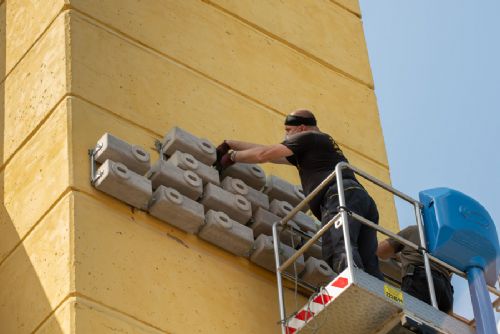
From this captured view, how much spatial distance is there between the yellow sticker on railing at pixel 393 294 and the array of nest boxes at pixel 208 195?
135 centimetres

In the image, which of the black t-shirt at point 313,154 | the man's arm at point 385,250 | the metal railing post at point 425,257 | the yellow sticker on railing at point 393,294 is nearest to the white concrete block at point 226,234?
the black t-shirt at point 313,154

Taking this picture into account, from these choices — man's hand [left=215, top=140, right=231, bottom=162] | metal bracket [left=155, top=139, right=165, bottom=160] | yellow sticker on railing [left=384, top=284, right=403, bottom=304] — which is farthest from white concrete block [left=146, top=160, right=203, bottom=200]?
yellow sticker on railing [left=384, top=284, right=403, bottom=304]

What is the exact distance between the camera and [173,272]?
11312 mm

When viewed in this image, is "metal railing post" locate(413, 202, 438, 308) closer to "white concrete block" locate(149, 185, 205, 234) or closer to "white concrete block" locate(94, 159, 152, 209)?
"white concrete block" locate(149, 185, 205, 234)

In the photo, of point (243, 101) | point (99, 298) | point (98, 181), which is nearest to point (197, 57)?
point (243, 101)

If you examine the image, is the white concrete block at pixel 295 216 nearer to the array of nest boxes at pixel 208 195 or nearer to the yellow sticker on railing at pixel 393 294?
the array of nest boxes at pixel 208 195

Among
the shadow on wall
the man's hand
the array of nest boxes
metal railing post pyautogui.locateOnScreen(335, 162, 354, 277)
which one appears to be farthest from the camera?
the man's hand

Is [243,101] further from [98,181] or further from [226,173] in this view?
[98,181]

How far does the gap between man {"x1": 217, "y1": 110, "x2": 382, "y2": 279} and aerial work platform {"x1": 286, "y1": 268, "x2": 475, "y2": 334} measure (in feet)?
1.49

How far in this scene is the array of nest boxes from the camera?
11.5 meters

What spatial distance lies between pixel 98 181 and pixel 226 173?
152 cm

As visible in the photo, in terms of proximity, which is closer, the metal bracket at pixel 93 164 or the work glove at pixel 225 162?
the metal bracket at pixel 93 164

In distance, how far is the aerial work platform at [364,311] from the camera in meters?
Answer: 10.5

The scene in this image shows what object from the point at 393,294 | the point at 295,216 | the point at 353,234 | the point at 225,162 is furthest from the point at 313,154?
the point at 393,294
